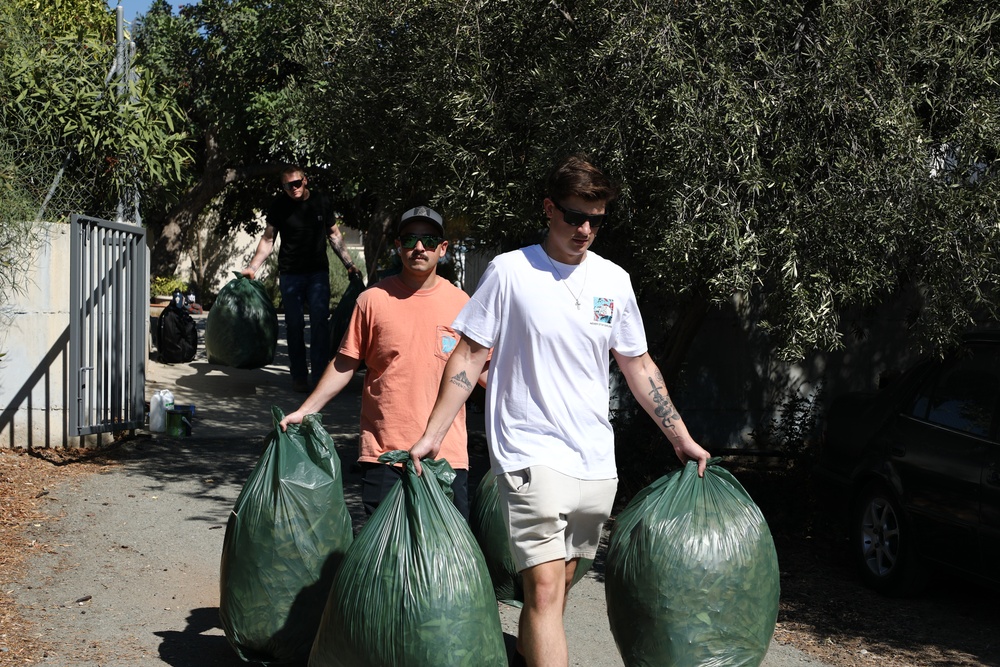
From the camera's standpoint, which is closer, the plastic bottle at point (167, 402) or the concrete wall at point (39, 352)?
the concrete wall at point (39, 352)

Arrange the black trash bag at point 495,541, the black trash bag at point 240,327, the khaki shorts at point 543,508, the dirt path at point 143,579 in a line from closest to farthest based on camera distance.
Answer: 1. the khaki shorts at point 543,508
2. the dirt path at point 143,579
3. the black trash bag at point 495,541
4. the black trash bag at point 240,327

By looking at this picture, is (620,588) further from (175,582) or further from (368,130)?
(368,130)

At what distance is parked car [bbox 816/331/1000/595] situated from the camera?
543 cm

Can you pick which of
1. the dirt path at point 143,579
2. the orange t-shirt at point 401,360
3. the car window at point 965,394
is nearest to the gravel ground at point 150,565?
the dirt path at point 143,579

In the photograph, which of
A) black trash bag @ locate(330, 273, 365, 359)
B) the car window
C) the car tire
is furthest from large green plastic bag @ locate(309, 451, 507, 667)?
black trash bag @ locate(330, 273, 365, 359)

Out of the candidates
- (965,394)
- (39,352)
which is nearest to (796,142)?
(965,394)

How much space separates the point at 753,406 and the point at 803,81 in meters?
4.10

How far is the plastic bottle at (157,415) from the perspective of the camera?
926 centimetres

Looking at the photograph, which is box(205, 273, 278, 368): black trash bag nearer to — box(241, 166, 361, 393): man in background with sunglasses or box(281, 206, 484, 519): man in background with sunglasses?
box(241, 166, 361, 393): man in background with sunglasses

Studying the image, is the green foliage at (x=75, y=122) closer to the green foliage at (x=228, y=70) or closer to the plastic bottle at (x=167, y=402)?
the plastic bottle at (x=167, y=402)

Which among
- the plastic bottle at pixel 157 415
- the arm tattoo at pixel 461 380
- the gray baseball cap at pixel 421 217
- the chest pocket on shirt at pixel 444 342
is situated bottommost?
the plastic bottle at pixel 157 415

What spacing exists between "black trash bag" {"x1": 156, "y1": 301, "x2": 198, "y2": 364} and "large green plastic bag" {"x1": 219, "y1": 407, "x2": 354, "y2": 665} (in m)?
8.51

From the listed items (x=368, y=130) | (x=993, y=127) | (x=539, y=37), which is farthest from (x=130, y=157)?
(x=993, y=127)

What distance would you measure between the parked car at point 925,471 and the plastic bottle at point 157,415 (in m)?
5.37
